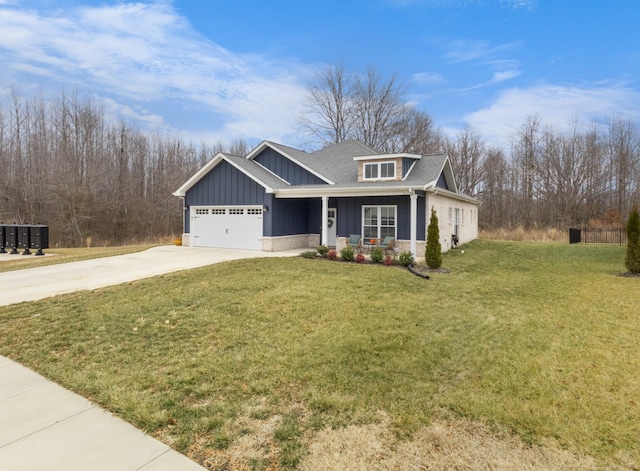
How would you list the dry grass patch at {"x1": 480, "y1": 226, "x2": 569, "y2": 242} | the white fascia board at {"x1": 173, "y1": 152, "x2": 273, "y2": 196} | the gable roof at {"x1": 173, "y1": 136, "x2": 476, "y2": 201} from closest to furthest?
the gable roof at {"x1": 173, "y1": 136, "x2": 476, "y2": 201} → the white fascia board at {"x1": 173, "y1": 152, "x2": 273, "y2": 196} → the dry grass patch at {"x1": 480, "y1": 226, "x2": 569, "y2": 242}

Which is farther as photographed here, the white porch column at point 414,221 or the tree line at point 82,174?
the tree line at point 82,174

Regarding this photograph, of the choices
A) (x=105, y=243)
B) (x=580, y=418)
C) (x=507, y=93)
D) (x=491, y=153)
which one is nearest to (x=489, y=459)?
(x=580, y=418)

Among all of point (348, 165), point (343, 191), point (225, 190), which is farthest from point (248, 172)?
point (348, 165)

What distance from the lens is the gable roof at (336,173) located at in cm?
1396

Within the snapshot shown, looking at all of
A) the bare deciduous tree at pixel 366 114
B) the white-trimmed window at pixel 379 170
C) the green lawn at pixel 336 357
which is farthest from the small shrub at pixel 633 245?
the bare deciduous tree at pixel 366 114

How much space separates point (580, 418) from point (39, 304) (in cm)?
852

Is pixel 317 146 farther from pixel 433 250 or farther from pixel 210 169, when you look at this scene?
pixel 433 250

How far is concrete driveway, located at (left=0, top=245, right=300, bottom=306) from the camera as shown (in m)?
8.25

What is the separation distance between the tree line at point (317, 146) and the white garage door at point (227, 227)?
1264 cm

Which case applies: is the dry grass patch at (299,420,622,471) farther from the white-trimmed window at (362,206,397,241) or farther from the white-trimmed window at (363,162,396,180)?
the white-trimmed window at (363,162,396,180)

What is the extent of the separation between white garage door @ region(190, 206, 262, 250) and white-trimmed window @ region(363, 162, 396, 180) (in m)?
5.07

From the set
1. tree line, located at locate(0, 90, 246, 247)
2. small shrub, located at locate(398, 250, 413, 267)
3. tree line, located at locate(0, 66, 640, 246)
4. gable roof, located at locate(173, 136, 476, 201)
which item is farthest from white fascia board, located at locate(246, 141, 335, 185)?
tree line, located at locate(0, 66, 640, 246)

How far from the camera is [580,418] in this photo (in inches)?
125

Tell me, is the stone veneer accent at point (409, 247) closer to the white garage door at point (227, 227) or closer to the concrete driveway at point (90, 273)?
the white garage door at point (227, 227)
